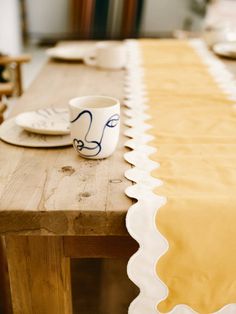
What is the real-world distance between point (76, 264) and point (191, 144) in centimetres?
89

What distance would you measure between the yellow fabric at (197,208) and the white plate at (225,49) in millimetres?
776

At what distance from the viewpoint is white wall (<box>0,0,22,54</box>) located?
13.5 feet

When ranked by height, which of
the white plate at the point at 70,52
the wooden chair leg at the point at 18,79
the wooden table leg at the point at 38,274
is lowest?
the wooden chair leg at the point at 18,79

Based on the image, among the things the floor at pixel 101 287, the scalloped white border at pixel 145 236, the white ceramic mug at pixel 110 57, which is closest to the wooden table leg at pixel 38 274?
the scalloped white border at pixel 145 236

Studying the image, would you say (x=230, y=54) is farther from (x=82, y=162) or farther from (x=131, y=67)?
(x=82, y=162)

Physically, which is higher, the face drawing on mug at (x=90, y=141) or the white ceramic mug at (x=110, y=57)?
the face drawing on mug at (x=90, y=141)

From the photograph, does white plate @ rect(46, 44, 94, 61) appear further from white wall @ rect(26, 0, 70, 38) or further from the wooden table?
white wall @ rect(26, 0, 70, 38)

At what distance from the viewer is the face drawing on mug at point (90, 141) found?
0.75 metres

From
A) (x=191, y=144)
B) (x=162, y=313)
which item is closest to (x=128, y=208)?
(x=162, y=313)

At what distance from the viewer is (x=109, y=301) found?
1.34 metres

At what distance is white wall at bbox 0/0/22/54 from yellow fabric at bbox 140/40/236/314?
338 cm

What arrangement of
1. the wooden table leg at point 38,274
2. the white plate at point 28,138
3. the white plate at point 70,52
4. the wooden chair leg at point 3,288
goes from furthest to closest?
the white plate at point 70,52, the wooden chair leg at point 3,288, the white plate at point 28,138, the wooden table leg at point 38,274

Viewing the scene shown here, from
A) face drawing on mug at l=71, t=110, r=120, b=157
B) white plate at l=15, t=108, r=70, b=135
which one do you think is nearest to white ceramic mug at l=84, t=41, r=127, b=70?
white plate at l=15, t=108, r=70, b=135

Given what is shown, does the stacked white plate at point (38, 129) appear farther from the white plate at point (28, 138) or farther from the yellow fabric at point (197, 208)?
the yellow fabric at point (197, 208)
